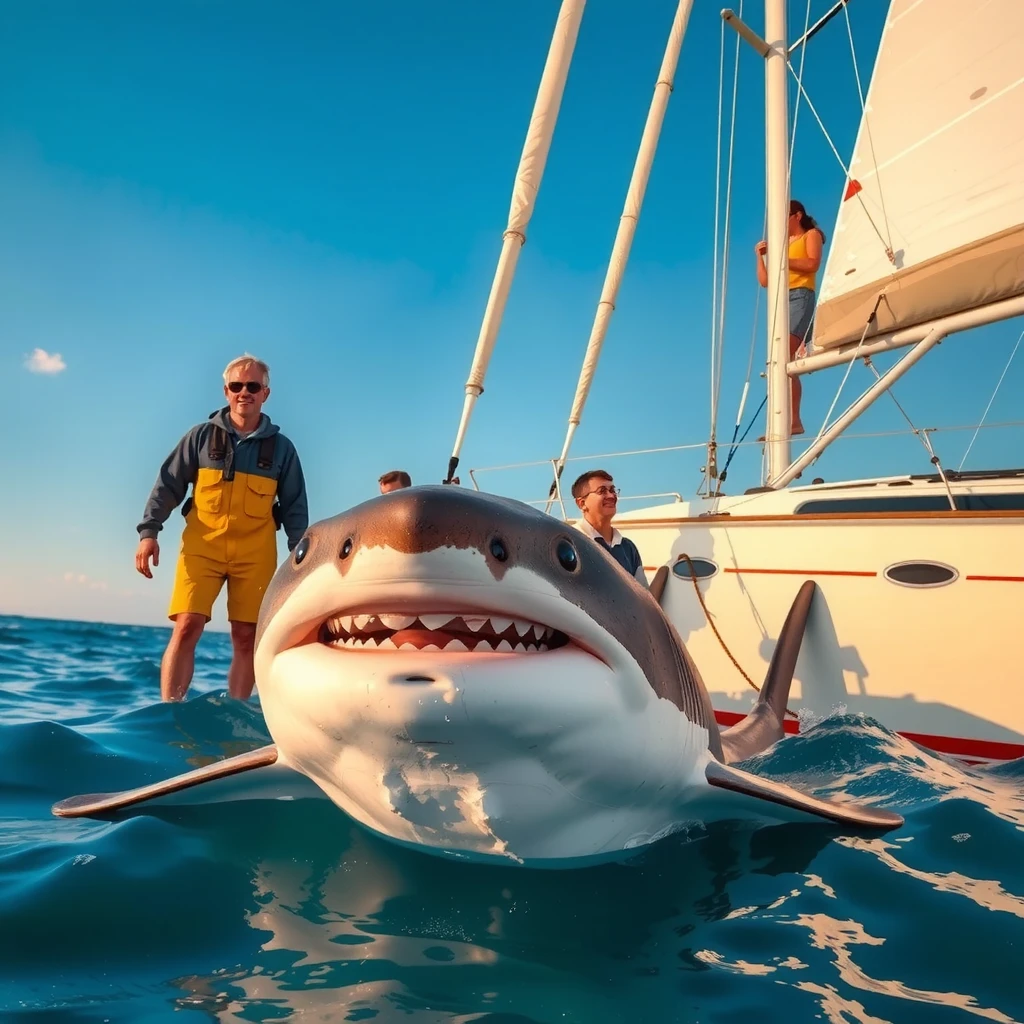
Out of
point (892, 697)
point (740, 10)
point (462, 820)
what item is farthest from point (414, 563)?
point (740, 10)

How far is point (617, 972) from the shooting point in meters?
1.50

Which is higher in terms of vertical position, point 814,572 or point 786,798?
point 814,572

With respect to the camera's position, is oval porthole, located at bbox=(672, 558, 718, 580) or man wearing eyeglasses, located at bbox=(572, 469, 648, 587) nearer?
man wearing eyeglasses, located at bbox=(572, 469, 648, 587)

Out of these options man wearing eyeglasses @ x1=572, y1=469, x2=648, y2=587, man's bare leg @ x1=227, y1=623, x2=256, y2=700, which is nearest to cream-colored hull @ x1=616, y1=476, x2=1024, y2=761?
man wearing eyeglasses @ x1=572, y1=469, x2=648, y2=587

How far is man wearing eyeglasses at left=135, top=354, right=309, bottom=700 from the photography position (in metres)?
4.63

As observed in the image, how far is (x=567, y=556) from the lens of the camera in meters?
1.67

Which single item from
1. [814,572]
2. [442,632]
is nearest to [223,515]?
[442,632]

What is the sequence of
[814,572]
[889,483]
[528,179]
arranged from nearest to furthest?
[814,572], [889,483], [528,179]

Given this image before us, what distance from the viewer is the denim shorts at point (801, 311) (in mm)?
9039

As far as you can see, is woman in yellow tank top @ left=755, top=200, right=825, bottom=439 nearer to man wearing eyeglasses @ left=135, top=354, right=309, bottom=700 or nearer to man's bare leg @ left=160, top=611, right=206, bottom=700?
man wearing eyeglasses @ left=135, top=354, right=309, bottom=700

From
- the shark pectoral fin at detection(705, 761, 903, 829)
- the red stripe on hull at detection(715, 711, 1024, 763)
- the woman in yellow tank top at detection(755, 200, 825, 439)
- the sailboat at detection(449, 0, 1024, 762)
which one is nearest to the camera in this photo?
the shark pectoral fin at detection(705, 761, 903, 829)

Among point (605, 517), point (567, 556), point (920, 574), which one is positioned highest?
point (605, 517)

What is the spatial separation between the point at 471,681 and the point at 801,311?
29.2 feet

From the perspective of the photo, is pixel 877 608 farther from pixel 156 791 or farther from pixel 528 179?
pixel 528 179
